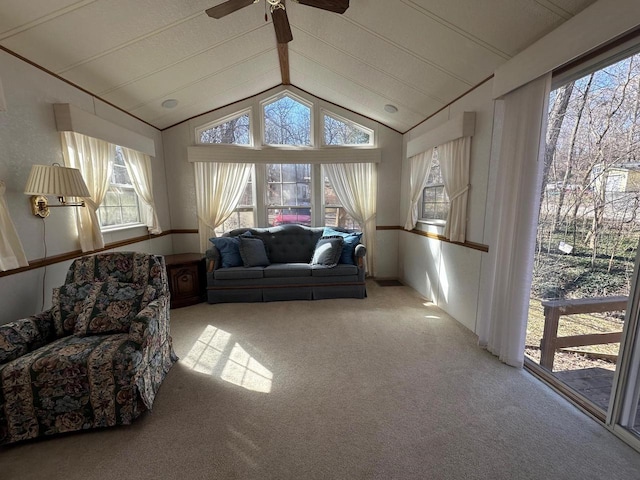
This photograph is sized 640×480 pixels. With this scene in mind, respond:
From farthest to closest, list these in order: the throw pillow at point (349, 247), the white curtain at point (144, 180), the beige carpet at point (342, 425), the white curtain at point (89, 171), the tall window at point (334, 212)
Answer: the tall window at point (334, 212)
the throw pillow at point (349, 247)
the white curtain at point (144, 180)
the white curtain at point (89, 171)
the beige carpet at point (342, 425)

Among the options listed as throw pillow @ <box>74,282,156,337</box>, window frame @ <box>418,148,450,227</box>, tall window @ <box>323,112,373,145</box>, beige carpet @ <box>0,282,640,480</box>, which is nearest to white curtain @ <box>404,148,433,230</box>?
window frame @ <box>418,148,450,227</box>

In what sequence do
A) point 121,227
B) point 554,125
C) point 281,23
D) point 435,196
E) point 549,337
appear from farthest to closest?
point 435,196 < point 121,227 < point 549,337 < point 554,125 < point 281,23

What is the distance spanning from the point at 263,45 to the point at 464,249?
3125 mm

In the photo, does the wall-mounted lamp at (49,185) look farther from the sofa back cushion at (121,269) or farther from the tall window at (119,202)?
the tall window at (119,202)

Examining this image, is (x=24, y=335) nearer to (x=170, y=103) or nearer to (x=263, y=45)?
(x=170, y=103)

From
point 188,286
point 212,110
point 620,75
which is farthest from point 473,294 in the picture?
point 212,110

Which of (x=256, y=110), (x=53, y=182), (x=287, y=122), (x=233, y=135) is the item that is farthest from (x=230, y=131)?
(x=53, y=182)

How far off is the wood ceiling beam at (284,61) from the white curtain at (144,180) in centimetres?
217

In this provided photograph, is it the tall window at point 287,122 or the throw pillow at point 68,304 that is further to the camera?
the tall window at point 287,122

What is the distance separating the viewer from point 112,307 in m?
2.02

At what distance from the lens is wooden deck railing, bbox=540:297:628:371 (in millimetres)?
1849

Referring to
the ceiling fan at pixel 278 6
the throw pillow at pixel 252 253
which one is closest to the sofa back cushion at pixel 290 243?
the throw pillow at pixel 252 253

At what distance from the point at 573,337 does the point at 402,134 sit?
349 centimetres

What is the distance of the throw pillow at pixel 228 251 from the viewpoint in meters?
3.81
